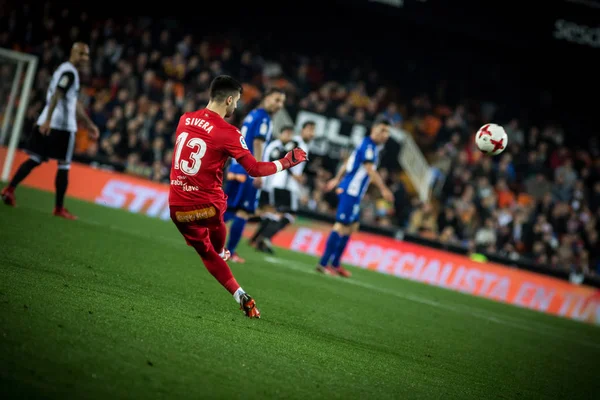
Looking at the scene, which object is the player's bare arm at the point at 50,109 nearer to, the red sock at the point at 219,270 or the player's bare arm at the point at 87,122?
the player's bare arm at the point at 87,122

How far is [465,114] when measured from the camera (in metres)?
24.8

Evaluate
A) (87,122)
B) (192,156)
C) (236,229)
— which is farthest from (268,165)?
(87,122)

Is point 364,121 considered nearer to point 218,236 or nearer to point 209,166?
point 218,236

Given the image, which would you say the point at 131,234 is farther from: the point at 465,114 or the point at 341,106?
the point at 465,114

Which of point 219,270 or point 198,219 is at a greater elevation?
point 198,219

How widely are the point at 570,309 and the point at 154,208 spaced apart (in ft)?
32.2

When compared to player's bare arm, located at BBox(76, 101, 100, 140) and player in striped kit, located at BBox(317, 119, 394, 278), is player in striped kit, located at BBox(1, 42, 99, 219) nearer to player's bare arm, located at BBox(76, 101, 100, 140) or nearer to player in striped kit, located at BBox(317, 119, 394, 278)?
player's bare arm, located at BBox(76, 101, 100, 140)

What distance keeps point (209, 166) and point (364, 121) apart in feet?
53.5

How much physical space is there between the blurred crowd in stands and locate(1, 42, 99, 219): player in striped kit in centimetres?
754

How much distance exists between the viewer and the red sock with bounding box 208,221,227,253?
6372 millimetres

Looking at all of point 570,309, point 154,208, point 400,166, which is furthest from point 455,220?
point 154,208

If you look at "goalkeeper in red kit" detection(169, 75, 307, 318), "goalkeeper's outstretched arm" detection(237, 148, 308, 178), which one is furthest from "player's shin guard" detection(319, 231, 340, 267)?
"goalkeeper's outstretched arm" detection(237, 148, 308, 178)

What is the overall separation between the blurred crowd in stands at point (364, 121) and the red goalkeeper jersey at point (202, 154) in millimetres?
12337

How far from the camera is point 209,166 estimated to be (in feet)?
19.9
